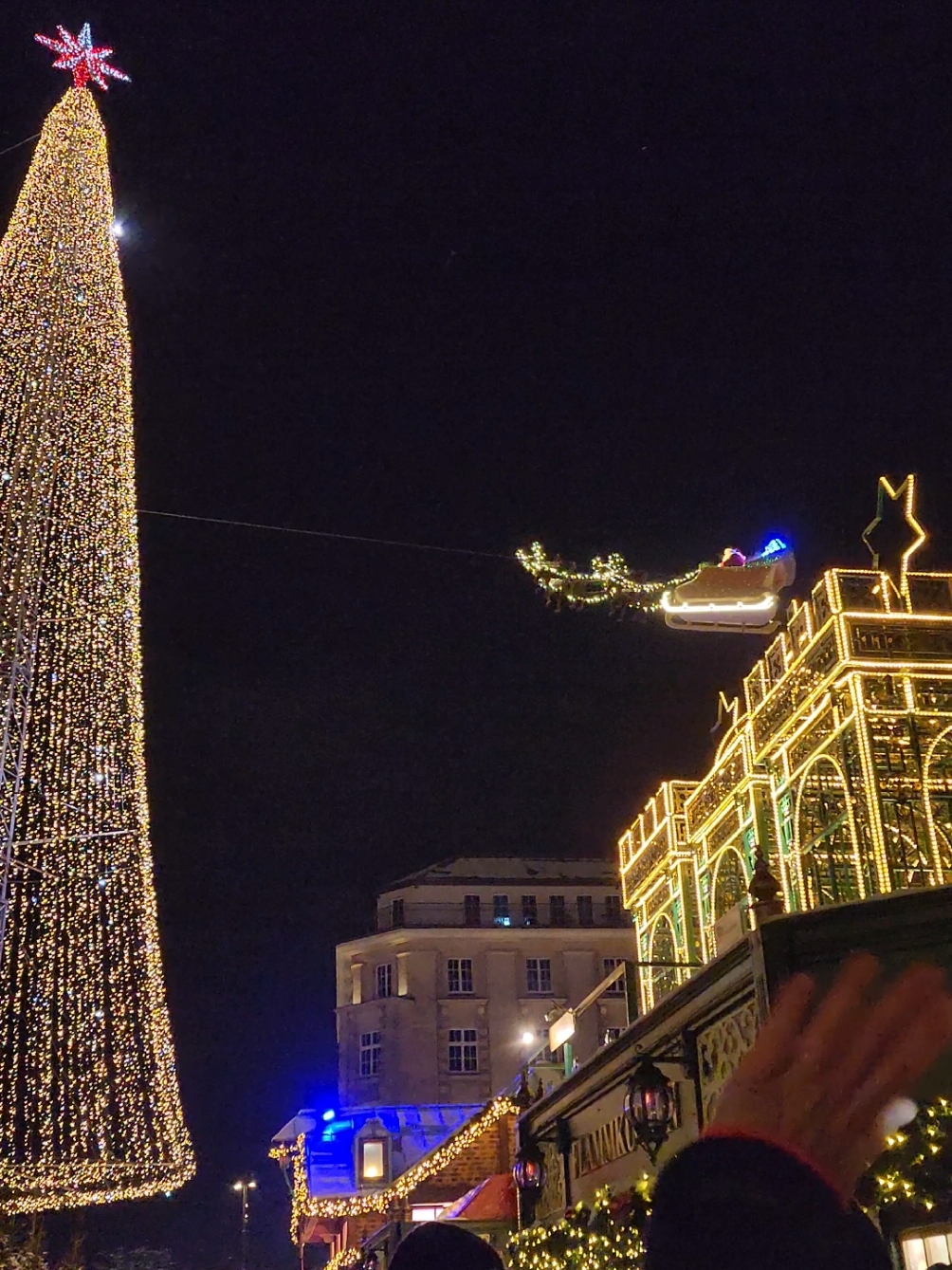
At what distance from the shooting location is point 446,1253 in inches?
116

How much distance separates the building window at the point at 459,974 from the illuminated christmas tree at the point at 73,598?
33.6 metres

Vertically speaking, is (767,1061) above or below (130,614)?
below

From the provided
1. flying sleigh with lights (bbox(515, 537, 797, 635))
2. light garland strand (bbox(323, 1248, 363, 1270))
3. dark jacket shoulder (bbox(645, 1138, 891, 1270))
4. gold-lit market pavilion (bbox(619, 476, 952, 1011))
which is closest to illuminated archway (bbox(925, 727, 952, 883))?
gold-lit market pavilion (bbox(619, 476, 952, 1011))

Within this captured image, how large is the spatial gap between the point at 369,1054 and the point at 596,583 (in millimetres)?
42084

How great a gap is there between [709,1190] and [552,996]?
51507 mm

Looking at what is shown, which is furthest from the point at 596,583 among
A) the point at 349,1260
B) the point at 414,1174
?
the point at 349,1260

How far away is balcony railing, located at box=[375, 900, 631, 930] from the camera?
52125mm

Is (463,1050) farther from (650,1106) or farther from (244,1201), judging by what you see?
(650,1106)

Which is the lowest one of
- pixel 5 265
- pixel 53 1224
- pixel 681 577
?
pixel 53 1224

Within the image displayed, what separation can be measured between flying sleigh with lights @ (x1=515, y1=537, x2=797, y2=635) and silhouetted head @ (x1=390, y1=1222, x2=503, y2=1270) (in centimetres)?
1035

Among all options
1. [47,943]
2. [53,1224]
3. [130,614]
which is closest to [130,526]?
[130,614]

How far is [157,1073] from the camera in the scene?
58.3ft

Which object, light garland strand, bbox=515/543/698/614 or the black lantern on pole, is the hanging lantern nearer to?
the black lantern on pole

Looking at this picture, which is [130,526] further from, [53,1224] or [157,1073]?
[53,1224]
